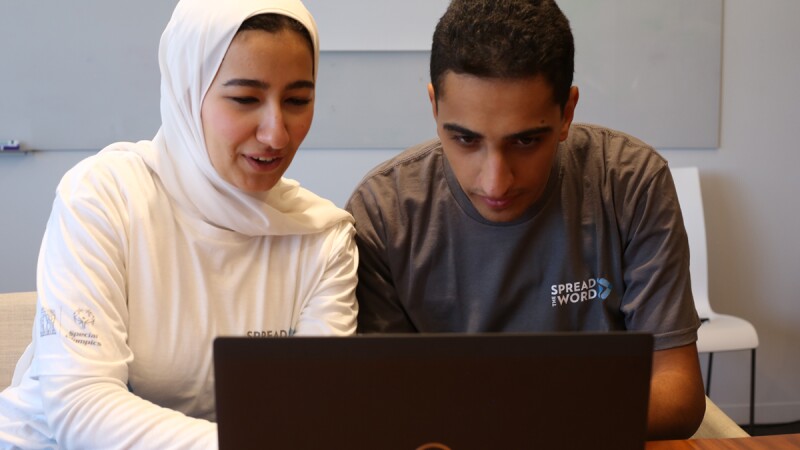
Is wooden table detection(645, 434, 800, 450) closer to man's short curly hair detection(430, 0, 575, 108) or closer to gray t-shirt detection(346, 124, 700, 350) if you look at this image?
gray t-shirt detection(346, 124, 700, 350)

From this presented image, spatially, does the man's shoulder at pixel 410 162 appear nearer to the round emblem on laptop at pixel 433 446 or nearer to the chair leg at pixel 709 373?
the round emblem on laptop at pixel 433 446

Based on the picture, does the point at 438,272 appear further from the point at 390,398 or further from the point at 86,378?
the point at 390,398

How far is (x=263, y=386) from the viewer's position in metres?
0.76

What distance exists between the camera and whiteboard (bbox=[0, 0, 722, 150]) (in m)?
3.32

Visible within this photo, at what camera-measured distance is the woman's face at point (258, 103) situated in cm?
138

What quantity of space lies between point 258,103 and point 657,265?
780 mm

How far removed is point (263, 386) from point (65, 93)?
2937mm

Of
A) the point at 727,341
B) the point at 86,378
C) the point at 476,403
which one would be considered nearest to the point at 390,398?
the point at 476,403

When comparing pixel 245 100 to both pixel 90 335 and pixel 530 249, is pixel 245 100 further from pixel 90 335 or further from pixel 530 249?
pixel 530 249

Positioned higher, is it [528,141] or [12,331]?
[528,141]

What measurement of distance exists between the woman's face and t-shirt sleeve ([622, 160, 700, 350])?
25.5 inches

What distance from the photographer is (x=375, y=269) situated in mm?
1646

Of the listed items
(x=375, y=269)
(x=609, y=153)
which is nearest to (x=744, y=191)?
(x=609, y=153)

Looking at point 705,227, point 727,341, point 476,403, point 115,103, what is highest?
point 115,103
